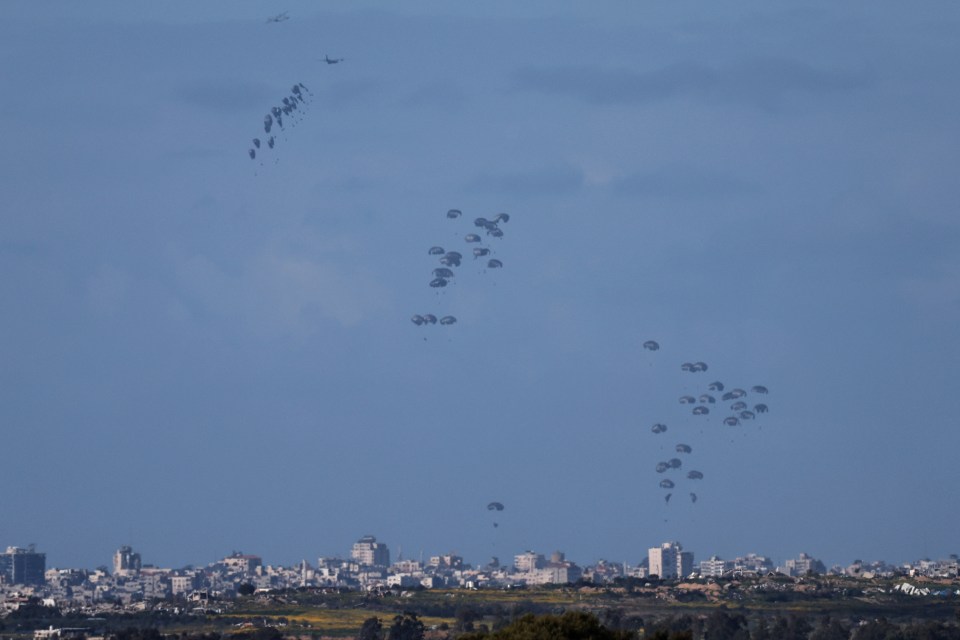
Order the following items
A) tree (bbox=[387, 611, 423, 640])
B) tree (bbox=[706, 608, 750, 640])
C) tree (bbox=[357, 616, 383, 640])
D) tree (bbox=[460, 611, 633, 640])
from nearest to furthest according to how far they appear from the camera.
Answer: tree (bbox=[460, 611, 633, 640])
tree (bbox=[387, 611, 423, 640])
tree (bbox=[706, 608, 750, 640])
tree (bbox=[357, 616, 383, 640])

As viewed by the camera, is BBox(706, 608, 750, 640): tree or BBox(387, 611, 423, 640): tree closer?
BBox(387, 611, 423, 640): tree

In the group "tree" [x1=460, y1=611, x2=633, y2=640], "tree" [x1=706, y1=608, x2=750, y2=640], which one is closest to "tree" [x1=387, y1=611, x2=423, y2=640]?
"tree" [x1=706, y1=608, x2=750, y2=640]

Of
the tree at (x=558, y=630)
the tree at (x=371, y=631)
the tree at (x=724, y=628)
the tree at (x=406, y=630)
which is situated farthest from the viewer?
the tree at (x=371, y=631)

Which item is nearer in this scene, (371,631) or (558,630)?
(558,630)

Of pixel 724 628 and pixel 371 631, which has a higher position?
pixel 724 628

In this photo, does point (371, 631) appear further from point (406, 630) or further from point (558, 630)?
point (558, 630)

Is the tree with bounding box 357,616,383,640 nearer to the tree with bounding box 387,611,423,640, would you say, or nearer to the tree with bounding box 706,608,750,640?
A: the tree with bounding box 387,611,423,640

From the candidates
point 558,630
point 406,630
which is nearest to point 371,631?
point 406,630

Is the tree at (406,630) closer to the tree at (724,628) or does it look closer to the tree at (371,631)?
the tree at (371,631)

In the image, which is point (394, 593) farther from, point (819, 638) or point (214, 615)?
point (819, 638)

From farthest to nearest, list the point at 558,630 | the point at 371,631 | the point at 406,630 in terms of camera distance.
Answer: the point at 371,631, the point at 406,630, the point at 558,630

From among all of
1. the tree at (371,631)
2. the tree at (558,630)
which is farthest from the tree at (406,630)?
the tree at (558,630)
